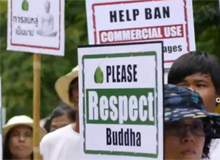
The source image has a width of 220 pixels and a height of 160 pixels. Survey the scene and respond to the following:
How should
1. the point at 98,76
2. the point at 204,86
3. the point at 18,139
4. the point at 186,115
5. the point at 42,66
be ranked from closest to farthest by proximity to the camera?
the point at 186,115
the point at 98,76
the point at 204,86
the point at 18,139
the point at 42,66

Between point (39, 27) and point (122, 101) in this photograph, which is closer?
point (122, 101)

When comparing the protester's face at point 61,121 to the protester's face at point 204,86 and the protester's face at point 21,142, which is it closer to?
the protester's face at point 21,142

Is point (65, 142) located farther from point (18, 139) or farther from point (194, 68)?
point (18, 139)

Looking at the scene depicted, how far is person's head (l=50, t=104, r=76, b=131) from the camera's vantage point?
31.6 ft

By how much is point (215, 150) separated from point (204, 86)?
1.48ft

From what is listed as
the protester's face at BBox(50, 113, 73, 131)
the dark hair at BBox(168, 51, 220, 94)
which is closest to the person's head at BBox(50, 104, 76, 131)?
the protester's face at BBox(50, 113, 73, 131)

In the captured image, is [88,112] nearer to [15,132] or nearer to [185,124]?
[185,124]

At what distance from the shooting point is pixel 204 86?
19.0ft

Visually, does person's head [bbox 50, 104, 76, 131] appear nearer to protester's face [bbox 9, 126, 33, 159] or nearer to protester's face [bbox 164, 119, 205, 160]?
protester's face [bbox 9, 126, 33, 159]

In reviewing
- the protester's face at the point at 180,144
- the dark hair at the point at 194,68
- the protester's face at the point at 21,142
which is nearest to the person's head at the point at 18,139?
the protester's face at the point at 21,142

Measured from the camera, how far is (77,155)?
6.63m

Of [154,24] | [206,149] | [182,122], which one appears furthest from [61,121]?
[182,122]

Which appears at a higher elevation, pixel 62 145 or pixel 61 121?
pixel 61 121

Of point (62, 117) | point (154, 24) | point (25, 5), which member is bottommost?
point (62, 117)
